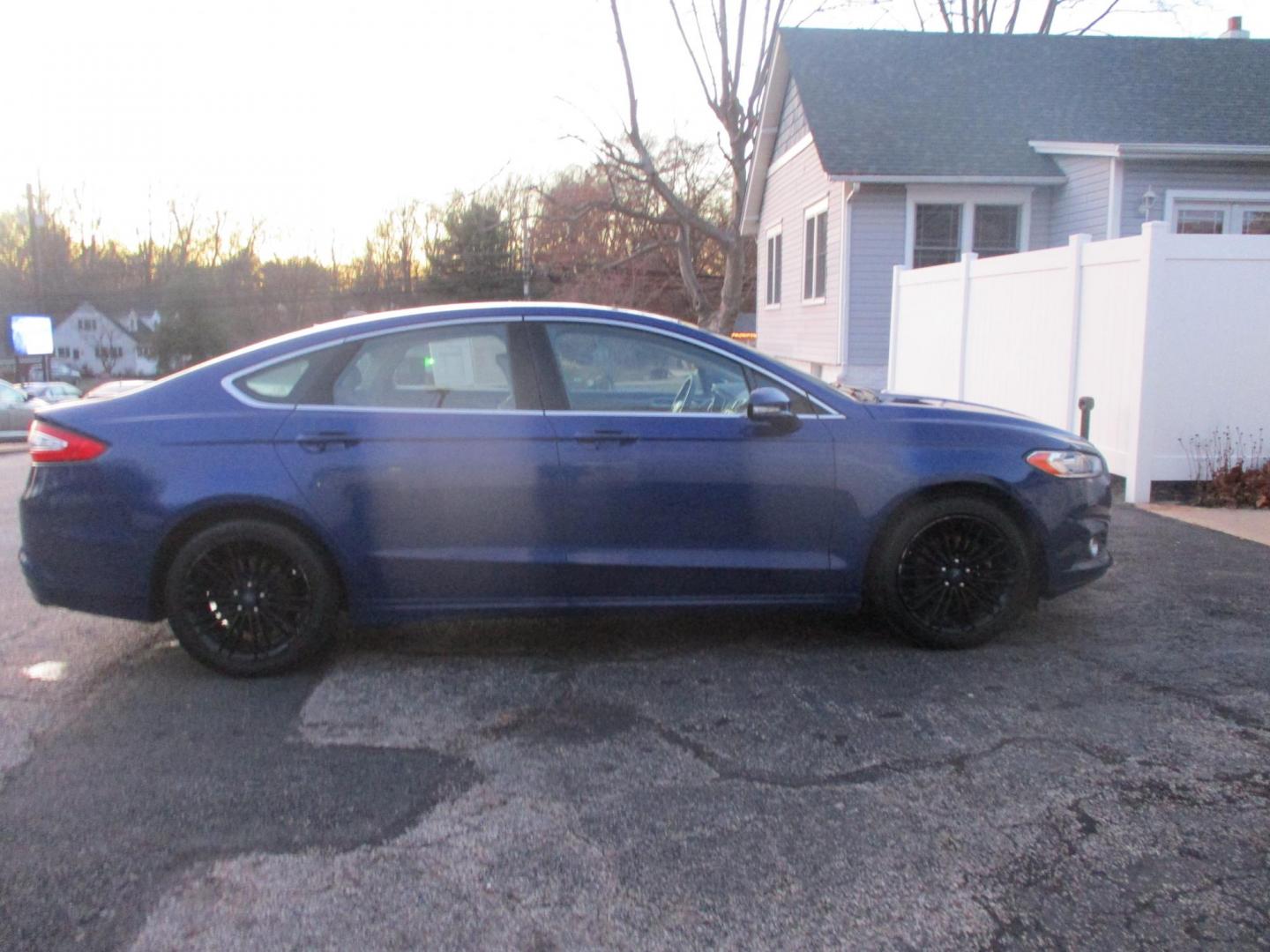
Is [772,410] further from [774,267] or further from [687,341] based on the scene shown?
[774,267]

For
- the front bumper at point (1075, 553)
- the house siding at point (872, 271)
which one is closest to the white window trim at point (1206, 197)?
the house siding at point (872, 271)

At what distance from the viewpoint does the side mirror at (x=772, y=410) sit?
5.02 metres

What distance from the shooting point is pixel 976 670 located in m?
5.08

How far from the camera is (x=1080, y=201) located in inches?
651

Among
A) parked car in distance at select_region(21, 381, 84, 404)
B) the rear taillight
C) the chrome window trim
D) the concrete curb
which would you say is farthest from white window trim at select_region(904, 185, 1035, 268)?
parked car in distance at select_region(21, 381, 84, 404)

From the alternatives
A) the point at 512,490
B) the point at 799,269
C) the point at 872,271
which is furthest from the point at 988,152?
the point at 512,490

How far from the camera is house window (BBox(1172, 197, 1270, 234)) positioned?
53.1 feet

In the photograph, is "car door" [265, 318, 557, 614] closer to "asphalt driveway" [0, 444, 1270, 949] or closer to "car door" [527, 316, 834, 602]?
"car door" [527, 316, 834, 602]

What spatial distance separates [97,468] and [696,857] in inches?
121

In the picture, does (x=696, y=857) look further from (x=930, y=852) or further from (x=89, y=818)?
(x=89, y=818)

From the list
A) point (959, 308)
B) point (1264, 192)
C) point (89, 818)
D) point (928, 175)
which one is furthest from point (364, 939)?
point (1264, 192)

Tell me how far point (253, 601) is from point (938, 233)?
14.3 metres

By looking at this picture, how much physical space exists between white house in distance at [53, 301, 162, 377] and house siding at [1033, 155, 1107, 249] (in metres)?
71.3

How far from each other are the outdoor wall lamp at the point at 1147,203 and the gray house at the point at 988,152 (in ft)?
0.07
